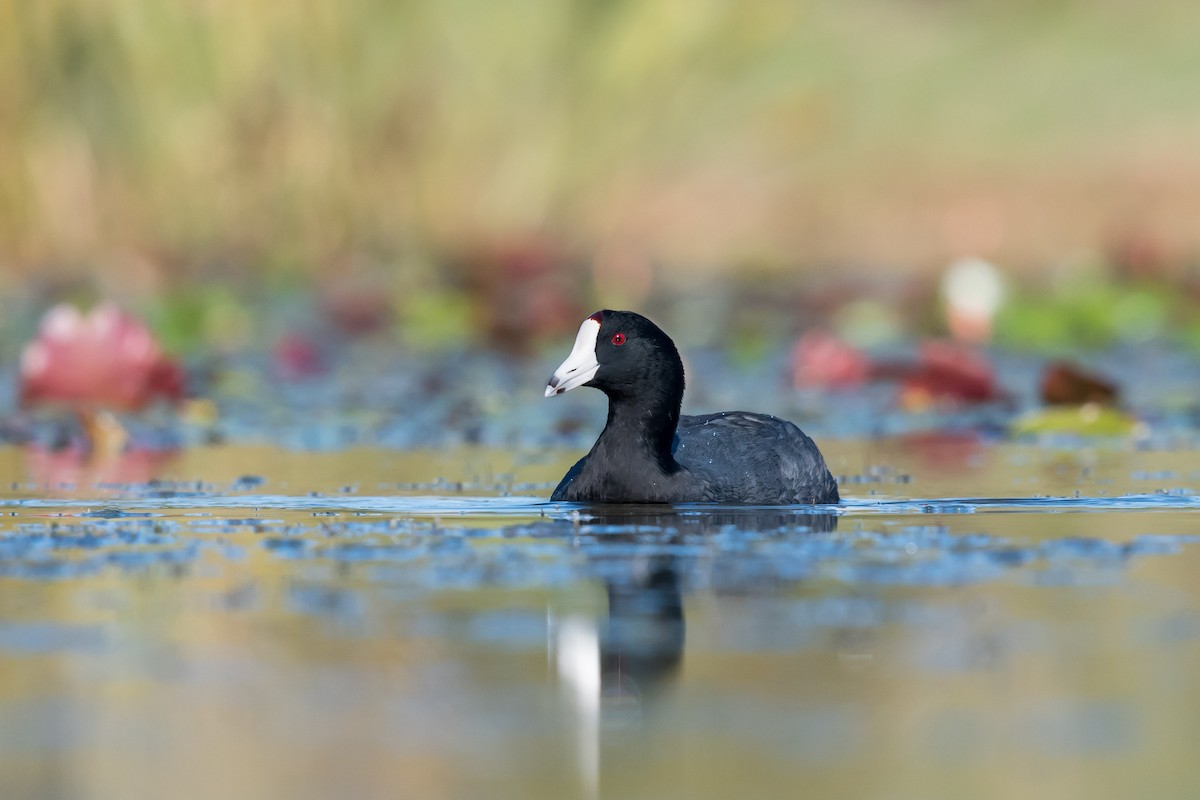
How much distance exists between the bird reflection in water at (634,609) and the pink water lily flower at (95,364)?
12.3 ft

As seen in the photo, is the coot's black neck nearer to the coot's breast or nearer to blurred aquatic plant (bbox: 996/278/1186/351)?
the coot's breast

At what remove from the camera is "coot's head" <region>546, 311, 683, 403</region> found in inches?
309

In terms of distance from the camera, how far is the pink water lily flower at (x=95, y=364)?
34.4ft

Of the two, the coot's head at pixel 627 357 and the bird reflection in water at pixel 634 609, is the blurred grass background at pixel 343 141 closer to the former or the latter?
the coot's head at pixel 627 357

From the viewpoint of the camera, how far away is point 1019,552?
634 cm

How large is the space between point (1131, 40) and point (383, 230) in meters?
14.7

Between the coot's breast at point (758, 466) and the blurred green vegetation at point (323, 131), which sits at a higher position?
the blurred green vegetation at point (323, 131)

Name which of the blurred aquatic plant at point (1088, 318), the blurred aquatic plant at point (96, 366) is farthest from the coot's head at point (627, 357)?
the blurred aquatic plant at point (1088, 318)

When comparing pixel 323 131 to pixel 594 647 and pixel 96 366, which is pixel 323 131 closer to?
pixel 96 366

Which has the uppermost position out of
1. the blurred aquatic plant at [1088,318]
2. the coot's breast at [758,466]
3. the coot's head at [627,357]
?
the blurred aquatic plant at [1088,318]

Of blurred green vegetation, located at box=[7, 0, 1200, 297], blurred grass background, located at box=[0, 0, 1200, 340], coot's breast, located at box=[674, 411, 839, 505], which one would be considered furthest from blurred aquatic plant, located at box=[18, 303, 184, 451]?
coot's breast, located at box=[674, 411, 839, 505]

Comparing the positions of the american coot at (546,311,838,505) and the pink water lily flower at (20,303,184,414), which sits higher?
the pink water lily flower at (20,303,184,414)

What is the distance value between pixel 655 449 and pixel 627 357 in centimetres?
38

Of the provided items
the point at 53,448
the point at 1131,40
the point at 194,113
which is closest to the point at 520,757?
the point at 53,448
